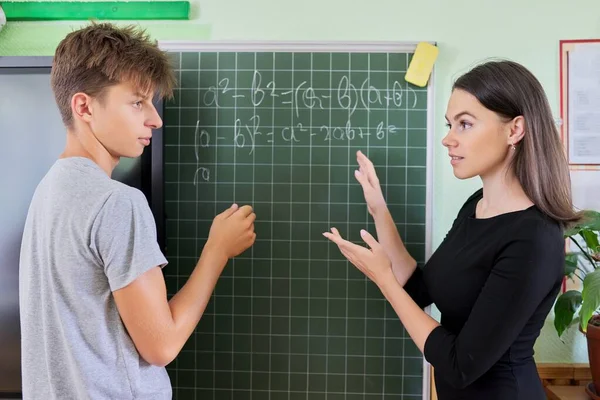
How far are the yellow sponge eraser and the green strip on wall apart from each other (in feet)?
2.54

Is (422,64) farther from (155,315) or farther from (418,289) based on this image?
(155,315)

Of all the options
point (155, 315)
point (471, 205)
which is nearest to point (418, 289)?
point (471, 205)

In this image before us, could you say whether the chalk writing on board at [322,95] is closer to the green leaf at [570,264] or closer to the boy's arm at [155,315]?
the green leaf at [570,264]

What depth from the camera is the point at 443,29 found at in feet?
→ 5.25

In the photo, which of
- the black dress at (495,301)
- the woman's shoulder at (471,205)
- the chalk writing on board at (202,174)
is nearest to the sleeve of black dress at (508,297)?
the black dress at (495,301)

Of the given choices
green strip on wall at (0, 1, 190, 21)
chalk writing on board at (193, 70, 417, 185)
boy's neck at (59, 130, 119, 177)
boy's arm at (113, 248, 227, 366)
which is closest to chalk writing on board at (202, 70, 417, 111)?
chalk writing on board at (193, 70, 417, 185)

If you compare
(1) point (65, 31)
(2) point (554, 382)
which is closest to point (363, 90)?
(1) point (65, 31)

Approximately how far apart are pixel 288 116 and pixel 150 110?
23.8 inches

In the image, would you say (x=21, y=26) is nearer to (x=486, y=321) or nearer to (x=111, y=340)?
(x=111, y=340)

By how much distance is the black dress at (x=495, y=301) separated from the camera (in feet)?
3.16

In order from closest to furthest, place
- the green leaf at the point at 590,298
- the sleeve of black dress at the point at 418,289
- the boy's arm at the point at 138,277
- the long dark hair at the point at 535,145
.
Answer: the boy's arm at the point at 138,277 < the long dark hair at the point at 535,145 < the green leaf at the point at 590,298 < the sleeve of black dress at the point at 418,289

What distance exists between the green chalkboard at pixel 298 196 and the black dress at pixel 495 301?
1.42ft

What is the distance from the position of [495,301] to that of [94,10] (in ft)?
5.04

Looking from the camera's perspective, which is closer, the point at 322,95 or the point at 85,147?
the point at 85,147
